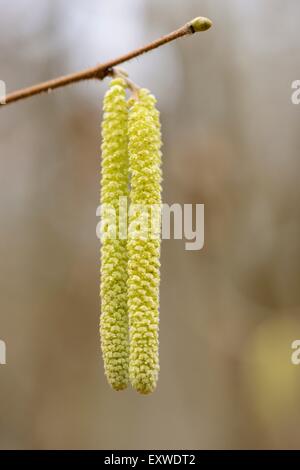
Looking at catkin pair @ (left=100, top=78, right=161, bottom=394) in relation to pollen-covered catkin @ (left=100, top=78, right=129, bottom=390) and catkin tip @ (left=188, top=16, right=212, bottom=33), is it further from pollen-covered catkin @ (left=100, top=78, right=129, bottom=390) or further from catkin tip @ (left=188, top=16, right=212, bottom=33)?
catkin tip @ (left=188, top=16, right=212, bottom=33)

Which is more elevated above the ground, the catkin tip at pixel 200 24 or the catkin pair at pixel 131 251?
the catkin tip at pixel 200 24

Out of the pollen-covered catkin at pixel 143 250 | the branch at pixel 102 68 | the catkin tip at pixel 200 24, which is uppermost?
the catkin tip at pixel 200 24

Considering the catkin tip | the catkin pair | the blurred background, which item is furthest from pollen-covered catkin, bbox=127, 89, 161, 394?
the blurred background

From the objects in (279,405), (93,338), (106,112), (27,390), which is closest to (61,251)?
(93,338)

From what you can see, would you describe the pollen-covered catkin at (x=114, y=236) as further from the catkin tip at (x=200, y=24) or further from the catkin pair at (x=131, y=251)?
the catkin tip at (x=200, y=24)

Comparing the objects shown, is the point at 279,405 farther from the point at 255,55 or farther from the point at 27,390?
the point at 255,55

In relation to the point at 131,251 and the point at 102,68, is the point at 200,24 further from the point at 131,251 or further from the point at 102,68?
the point at 131,251

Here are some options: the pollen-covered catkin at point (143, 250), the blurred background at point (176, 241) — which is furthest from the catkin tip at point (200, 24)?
the blurred background at point (176, 241)
